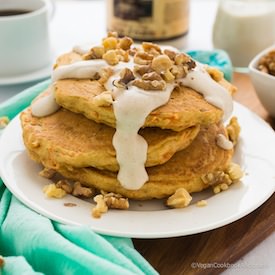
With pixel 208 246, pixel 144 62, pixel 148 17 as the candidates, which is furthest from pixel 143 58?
pixel 148 17

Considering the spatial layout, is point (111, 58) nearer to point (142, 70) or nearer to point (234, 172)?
point (142, 70)

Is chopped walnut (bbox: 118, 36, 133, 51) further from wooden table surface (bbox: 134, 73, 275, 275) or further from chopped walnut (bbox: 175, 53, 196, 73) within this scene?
wooden table surface (bbox: 134, 73, 275, 275)

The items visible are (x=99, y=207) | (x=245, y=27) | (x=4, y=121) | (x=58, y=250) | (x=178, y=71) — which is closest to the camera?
(x=58, y=250)

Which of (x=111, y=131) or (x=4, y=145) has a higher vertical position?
(x=111, y=131)

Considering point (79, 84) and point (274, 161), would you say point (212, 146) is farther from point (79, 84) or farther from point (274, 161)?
point (79, 84)

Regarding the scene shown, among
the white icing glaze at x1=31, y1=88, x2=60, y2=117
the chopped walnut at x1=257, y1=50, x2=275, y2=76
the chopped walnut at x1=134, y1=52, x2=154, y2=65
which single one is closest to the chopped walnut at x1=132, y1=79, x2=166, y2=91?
the chopped walnut at x1=134, y1=52, x2=154, y2=65

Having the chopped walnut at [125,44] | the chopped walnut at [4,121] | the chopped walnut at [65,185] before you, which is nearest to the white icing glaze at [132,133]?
the chopped walnut at [65,185]

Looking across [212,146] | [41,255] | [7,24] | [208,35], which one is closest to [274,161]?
[212,146]

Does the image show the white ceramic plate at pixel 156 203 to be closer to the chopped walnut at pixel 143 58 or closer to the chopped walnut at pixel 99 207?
the chopped walnut at pixel 99 207
